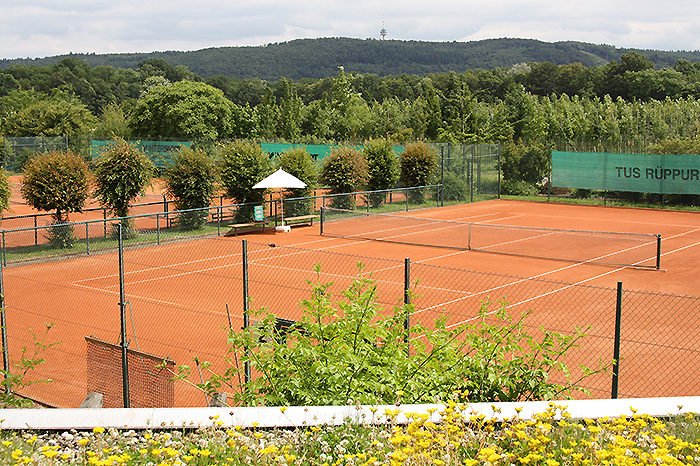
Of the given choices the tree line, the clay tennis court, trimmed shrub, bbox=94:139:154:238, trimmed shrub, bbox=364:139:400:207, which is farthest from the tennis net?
the tree line

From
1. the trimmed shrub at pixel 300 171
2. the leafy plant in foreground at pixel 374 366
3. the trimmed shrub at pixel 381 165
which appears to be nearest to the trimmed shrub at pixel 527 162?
A: the trimmed shrub at pixel 381 165

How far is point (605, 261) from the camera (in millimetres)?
18797

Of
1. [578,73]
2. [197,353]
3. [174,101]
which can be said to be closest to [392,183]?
[197,353]

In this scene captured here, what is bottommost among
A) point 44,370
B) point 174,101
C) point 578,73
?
point 44,370

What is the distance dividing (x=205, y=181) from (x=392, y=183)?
9.68 m

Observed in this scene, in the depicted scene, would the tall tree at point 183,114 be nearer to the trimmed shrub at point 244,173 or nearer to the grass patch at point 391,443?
the trimmed shrub at point 244,173

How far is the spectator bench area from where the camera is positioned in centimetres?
2441

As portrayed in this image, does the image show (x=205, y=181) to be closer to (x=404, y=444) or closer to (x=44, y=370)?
(x=44, y=370)

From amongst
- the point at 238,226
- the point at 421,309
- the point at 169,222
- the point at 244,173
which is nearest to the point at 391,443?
the point at 421,309

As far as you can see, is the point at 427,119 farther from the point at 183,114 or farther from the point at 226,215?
the point at 226,215

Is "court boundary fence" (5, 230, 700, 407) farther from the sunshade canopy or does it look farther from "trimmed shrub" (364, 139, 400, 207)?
"trimmed shrub" (364, 139, 400, 207)

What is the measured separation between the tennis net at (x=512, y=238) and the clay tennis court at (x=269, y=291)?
1.19 feet

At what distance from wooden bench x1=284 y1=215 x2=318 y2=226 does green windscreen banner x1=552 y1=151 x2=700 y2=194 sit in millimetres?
15160

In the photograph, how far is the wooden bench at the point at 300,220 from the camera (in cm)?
2552
